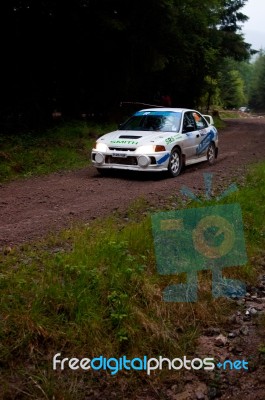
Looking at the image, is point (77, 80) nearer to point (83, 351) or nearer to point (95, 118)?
point (95, 118)

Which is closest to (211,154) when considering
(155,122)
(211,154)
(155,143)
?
(211,154)

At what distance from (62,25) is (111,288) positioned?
13.7m

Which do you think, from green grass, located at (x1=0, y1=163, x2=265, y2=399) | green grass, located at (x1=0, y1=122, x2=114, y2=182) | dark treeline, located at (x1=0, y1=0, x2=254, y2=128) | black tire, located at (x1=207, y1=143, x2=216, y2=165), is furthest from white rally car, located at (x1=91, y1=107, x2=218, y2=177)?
dark treeline, located at (x1=0, y1=0, x2=254, y2=128)

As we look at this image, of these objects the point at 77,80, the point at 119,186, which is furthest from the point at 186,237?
the point at 77,80

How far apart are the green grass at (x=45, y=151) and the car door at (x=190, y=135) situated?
3.18 metres

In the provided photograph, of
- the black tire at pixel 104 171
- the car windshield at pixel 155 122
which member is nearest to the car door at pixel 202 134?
the car windshield at pixel 155 122

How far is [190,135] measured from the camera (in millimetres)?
11219

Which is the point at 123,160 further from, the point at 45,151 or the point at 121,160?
the point at 45,151

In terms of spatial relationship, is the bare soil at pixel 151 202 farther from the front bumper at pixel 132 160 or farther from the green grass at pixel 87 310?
the front bumper at pixel 132 160

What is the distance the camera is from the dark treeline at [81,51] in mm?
15281

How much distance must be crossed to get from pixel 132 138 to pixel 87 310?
643cm

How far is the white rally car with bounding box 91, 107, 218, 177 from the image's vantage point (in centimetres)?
980

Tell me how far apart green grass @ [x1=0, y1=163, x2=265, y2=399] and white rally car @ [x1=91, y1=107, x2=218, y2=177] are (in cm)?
423

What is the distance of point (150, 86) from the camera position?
24.7 m
